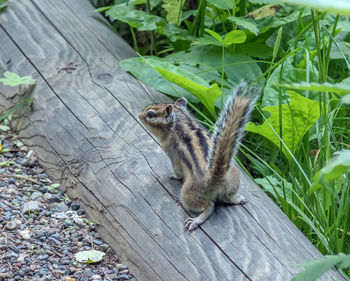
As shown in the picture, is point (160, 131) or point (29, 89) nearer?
point (160, 131)

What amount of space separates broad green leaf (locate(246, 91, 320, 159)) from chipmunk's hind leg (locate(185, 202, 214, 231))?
578 millimetres

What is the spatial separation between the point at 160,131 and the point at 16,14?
229 centimetres

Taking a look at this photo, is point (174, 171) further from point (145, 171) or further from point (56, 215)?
point (56, 215)

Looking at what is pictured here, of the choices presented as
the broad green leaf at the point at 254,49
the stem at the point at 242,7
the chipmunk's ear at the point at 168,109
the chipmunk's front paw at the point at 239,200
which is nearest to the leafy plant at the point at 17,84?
the chipmunk's ear at the point at 168,109

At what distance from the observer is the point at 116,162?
332 cm

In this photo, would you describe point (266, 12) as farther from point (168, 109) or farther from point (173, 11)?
point (168, 109)

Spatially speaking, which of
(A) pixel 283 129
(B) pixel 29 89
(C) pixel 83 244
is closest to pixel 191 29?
(B) pixel 29 89

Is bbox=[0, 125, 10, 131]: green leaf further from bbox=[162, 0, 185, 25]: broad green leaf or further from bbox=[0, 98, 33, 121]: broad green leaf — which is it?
bbox=[162, 0, 185, 25]: broad green leaf

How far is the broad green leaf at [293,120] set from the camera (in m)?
2.96

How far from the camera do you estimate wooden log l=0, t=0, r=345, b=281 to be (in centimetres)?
250

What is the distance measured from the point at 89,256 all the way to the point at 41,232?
0.39 metres

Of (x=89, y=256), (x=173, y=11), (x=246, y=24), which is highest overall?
(x=246, y=24)

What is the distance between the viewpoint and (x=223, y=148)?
2.52 metres

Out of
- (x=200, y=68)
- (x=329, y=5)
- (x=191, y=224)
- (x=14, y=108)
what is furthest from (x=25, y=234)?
(x=329, y=5)
